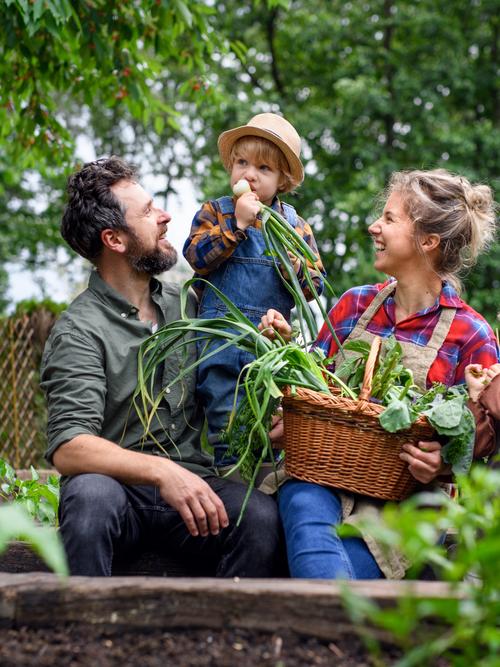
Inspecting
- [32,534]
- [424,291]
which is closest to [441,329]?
[424,291]

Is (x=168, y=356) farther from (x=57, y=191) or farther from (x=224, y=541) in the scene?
(x=57, y=191)

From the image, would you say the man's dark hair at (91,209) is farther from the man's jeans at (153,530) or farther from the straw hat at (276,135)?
the man's jeans at (153,530)

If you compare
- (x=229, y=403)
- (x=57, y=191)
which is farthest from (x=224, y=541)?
(x=57, y=191)

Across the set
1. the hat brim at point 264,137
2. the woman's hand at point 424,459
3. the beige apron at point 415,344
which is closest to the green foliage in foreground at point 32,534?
the woman's hand at point 424,459

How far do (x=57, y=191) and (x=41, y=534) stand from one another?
20936mm

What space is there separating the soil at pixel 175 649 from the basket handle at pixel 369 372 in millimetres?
784

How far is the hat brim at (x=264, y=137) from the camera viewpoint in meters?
2.90

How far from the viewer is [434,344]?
265 centimetres

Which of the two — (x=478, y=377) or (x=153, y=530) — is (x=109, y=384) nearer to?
(x=153, y=530)

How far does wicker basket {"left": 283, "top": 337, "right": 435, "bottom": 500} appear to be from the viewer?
85.0 inches

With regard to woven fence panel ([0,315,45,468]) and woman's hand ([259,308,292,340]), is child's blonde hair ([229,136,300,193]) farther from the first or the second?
woven fence panel ([0,315,45,468])

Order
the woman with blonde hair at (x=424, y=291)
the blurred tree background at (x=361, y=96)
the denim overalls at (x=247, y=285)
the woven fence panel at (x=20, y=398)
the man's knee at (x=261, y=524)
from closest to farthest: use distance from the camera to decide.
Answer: the man's knee at (x=261, y=524)
the woman with blonde hair at (x=424, y=291)
the denim overalls at (x=247, y=285)
the woven fence panel at (x=20, y=398)
the blurred tree background at (x=361, y=96)

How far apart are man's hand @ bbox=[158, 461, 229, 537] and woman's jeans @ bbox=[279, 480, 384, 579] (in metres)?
0.19

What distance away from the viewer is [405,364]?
2.62m
